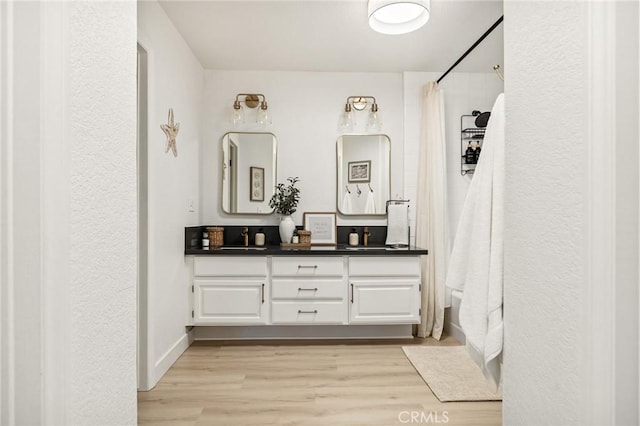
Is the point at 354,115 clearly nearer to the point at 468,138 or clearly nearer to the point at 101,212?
the point at 468,138

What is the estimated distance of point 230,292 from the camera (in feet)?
11.2

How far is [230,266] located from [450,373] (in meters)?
1.85

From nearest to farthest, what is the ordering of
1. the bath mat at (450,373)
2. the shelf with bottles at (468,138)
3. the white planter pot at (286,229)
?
the bath mat at (450,373), the white planter pot at (286,229), the shelf with bottles at (468,138)

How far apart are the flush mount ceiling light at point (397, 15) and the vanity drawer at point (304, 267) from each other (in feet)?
5.91

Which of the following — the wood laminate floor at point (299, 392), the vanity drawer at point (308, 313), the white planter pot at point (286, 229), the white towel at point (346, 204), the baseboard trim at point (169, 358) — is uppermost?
the white towel at point (346, 204)

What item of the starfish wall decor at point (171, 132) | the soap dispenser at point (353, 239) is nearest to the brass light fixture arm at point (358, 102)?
the soap dispenser at point (353, 239)

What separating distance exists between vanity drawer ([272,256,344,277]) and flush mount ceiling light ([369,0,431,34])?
5.91 ft

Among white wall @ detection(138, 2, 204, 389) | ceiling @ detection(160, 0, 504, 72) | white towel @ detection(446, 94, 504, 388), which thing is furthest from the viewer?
ceiling @ detection(160, 0, 504, 72)

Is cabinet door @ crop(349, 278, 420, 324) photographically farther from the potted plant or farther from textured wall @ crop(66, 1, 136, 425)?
textured wall @ crop(66, 1, 136, 425)

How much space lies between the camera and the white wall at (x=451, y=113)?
3893mm

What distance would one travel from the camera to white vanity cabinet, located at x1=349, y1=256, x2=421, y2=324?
11.3ft
